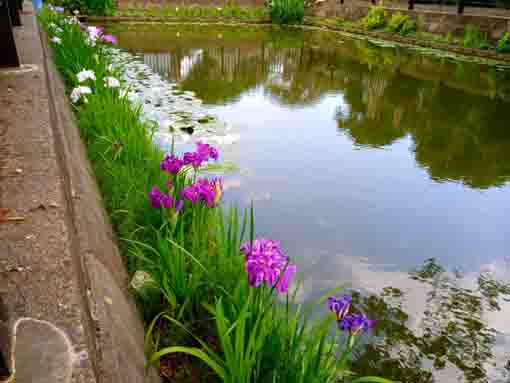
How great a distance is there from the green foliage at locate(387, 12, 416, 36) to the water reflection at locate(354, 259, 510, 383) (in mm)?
11028

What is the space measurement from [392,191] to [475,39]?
27.5ft

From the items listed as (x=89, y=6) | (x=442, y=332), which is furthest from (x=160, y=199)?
(x=89, y=6)

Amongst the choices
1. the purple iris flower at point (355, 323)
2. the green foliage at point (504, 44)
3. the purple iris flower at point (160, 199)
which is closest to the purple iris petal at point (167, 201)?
the purple iris flower at point (160, 199)

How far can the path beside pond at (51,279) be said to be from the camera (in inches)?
23.9

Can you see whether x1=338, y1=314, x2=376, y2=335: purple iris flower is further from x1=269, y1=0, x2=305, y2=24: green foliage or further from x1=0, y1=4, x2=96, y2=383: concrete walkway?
x1=269, y1=0, x2=305, y2=24: green foliage

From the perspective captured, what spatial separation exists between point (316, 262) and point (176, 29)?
38.7 ft

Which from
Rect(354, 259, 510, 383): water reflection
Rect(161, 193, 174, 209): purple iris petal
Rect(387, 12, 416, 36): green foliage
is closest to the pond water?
Rect(354, 259, 510, 383): water reflection

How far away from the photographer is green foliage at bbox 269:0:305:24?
14.6 m

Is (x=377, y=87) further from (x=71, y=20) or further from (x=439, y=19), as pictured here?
(x=439, y=19)

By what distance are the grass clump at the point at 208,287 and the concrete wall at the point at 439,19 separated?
10.0 metres

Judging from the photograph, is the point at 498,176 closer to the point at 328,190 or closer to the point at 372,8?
the point at 328,190

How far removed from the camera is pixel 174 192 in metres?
1.68

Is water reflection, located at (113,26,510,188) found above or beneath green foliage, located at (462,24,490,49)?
beneath

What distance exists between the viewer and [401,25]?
11.8m
